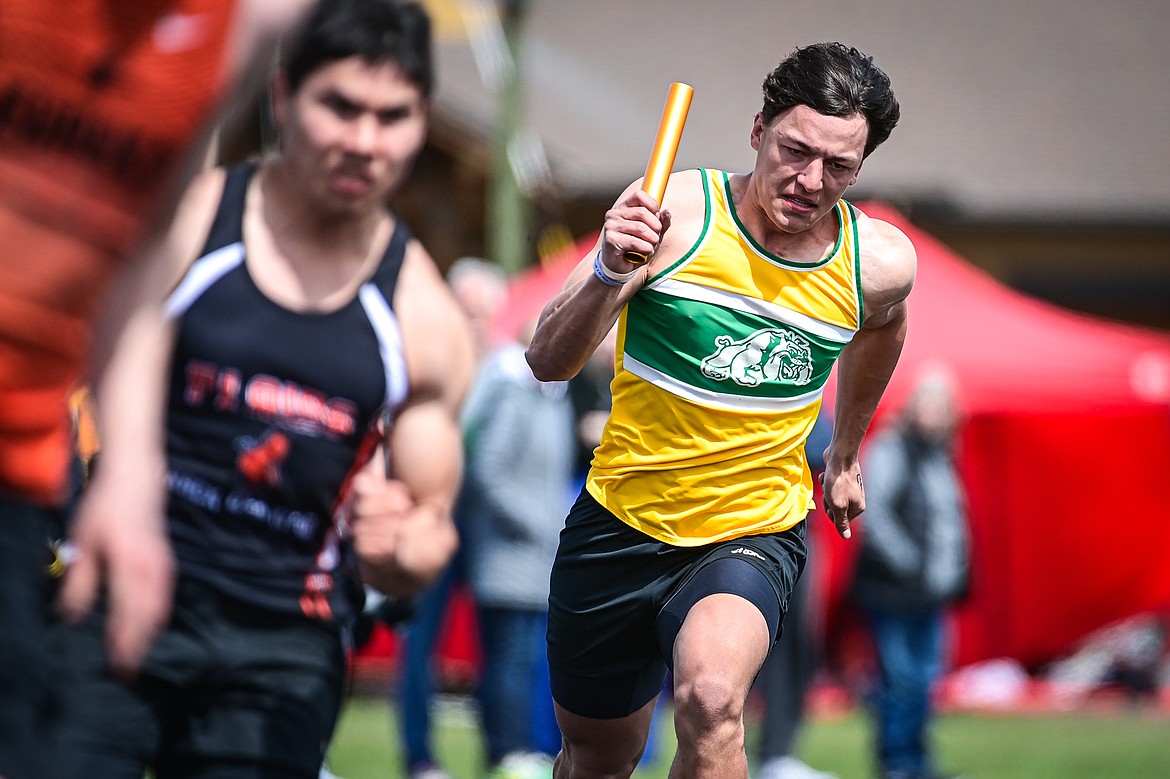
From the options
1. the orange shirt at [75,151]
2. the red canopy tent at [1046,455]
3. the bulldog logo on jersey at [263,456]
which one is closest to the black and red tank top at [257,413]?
the bulldog logo on jersey at [263,456]

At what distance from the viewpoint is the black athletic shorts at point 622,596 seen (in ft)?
15.7

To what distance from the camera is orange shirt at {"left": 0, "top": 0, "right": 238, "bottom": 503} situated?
2.82 metres

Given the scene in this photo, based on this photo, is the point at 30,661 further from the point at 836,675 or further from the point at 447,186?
the point at 447,186

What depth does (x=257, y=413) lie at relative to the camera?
3547 mm

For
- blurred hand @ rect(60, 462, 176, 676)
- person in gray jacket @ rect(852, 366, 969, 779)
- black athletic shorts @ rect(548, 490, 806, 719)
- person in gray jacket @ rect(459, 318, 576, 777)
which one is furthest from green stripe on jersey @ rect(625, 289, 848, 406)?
person in gray jacket @ rect(852, 366, 969, 779)

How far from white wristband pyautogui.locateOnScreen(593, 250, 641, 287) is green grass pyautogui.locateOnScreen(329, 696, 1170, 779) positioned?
4.90 metres

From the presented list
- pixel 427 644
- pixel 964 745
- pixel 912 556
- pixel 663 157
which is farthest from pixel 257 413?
pixel 964 745

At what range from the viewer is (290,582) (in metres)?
3.61

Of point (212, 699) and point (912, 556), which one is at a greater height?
point (212, 699)

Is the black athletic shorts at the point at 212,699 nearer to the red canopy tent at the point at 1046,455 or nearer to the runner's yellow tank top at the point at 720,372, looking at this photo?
the runner's yellow tank top at the point at 720,372

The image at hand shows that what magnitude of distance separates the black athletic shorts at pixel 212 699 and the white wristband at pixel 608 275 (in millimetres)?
1408

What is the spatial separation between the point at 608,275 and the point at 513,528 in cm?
428

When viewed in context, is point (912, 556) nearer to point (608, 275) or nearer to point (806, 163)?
point (806, 163)

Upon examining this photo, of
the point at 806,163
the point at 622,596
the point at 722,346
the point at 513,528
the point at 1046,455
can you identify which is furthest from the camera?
the point at 1046,455
